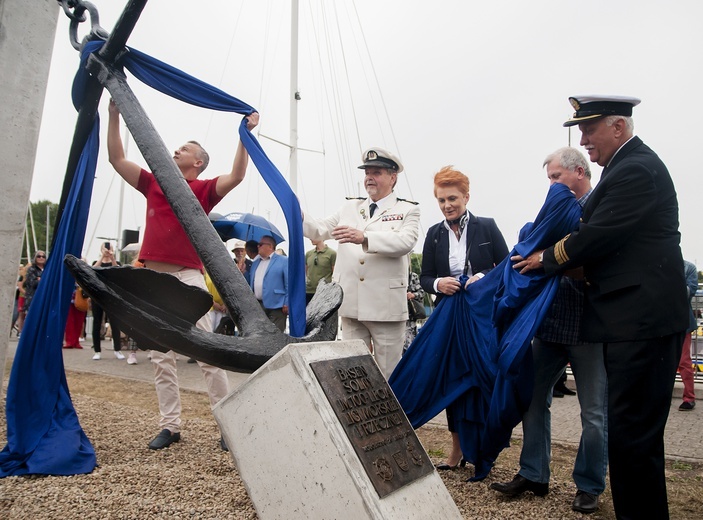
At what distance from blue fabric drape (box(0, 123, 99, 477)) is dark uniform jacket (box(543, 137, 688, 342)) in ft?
9.40

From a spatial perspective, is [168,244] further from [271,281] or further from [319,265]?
[319,265]

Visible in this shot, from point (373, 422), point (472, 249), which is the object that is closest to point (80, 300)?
point (472, 249)

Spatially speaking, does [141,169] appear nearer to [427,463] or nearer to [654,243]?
[427,463]

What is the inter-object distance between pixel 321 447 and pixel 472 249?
1.91m

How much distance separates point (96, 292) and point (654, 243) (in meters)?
2.27

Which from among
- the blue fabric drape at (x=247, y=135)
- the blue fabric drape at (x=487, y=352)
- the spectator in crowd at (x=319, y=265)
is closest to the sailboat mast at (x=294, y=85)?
the spectator in crowd at (x=319, y=265)

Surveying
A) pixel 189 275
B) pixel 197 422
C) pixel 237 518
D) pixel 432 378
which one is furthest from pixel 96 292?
pixel 197 422

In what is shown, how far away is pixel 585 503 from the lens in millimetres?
2604

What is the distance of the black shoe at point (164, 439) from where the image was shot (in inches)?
136

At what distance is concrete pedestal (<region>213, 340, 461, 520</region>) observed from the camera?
1.84 m

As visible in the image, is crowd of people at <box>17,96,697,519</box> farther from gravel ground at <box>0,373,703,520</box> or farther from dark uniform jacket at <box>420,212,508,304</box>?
gravel ground at <box>0,373,703,520</box>

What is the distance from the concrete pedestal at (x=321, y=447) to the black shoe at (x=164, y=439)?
1.59 m

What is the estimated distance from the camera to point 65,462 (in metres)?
2.93

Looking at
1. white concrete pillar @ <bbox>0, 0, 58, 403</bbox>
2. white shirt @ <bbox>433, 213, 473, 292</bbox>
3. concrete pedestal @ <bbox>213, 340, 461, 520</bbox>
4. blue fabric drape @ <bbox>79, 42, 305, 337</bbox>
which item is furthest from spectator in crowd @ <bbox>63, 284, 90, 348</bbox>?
concrete pedestal @ <bbox>213, 340, 461, 520</bbox>
